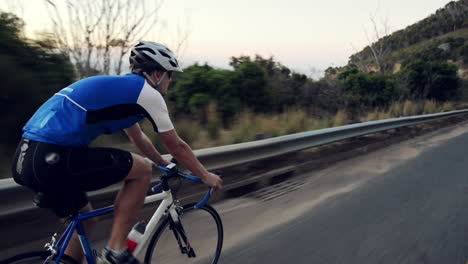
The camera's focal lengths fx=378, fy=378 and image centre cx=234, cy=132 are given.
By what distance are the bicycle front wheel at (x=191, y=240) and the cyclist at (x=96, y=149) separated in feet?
1.53

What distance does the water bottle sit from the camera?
2574mm

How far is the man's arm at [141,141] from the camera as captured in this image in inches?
114

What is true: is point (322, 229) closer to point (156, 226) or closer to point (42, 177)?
point (156, 226)

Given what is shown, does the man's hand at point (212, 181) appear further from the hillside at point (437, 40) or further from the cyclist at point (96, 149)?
the hillside at point (437, 40)

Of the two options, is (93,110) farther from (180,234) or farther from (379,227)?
(379,227)

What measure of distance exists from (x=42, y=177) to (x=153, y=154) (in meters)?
0.99

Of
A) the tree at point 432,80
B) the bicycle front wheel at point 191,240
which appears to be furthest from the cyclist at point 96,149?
the tree at point 432,80

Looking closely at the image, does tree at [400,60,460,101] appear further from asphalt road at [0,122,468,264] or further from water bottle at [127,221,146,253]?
water bottle at [127,221,146,253]

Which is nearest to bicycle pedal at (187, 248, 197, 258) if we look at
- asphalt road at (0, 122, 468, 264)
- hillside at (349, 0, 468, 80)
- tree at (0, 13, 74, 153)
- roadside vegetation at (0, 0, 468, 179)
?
asphalt road at (0, 122, 468, 264)

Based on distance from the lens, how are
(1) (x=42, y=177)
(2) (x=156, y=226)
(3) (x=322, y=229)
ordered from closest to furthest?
(1) (x=42, y=177) → (2) (x=156, y=226) → (3) (x=322, y=229)

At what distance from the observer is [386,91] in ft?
72.3

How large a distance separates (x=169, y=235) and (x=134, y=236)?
46 cm

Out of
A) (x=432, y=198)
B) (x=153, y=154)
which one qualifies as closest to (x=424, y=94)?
(x=432, y=198)

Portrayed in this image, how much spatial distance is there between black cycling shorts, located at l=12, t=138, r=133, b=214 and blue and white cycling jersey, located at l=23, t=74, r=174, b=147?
2.6 inches
